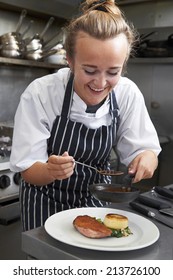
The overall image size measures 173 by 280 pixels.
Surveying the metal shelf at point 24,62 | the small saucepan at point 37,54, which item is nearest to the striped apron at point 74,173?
the metal shelf at point 24,62

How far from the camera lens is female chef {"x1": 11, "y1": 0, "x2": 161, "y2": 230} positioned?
1022 mm

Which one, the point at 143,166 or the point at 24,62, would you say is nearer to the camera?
the point at 143,166

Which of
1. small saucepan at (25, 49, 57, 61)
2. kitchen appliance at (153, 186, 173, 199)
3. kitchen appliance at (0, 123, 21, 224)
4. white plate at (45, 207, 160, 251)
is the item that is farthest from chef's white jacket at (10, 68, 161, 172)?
small saucepan at (25, 49, 57, 61)

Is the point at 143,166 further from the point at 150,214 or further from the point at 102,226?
the point at 102,226

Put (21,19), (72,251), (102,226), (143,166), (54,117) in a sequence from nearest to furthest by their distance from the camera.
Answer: (72,251) < (102,226) < (143,166) < (54,117) < (21,19)

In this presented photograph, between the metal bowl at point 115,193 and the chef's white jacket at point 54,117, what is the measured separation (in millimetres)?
228

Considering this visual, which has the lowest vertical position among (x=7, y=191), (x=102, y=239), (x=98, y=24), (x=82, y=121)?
(x=7, y=191)

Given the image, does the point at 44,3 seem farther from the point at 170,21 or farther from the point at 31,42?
the point at 170,21

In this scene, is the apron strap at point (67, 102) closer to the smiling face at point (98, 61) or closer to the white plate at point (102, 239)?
the smiling face at point (98, 61)

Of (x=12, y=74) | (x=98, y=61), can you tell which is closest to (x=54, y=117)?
(x=98, y=61)

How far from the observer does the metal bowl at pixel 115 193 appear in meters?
0.98

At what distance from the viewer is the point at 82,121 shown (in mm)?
1233

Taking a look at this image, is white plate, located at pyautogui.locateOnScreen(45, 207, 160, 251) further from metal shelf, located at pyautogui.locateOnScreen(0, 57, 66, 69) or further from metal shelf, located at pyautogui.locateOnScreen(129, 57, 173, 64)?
metal shelf, located at pyautogui.locateOnScreen(129, 57, 173, 64)

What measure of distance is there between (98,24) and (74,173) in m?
0.50
